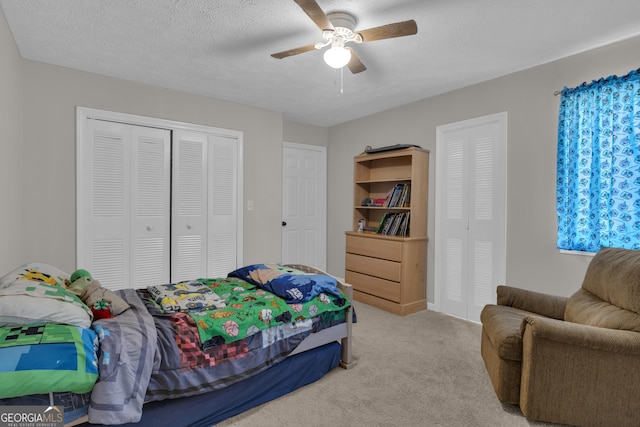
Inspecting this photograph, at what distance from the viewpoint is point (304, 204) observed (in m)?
5.36

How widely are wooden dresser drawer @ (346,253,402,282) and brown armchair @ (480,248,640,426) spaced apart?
1.88 metres

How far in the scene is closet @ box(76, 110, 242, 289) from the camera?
3383 mm

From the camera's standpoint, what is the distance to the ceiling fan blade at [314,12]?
1764mm

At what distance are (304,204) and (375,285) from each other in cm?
183

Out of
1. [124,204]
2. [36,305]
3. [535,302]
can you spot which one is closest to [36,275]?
[36,305]

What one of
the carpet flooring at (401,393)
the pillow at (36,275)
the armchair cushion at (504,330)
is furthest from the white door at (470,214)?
the pillow at (36,275)

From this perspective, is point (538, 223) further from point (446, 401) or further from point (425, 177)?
point (446, 401)

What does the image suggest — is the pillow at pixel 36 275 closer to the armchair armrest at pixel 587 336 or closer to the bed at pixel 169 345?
the bed at pixel 169 345

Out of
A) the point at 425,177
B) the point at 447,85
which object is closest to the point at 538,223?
the point at 425,177

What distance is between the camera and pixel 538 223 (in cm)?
307

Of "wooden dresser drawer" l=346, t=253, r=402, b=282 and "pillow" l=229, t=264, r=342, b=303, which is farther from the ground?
"pillow" l=229, t=264, r=342, b=303

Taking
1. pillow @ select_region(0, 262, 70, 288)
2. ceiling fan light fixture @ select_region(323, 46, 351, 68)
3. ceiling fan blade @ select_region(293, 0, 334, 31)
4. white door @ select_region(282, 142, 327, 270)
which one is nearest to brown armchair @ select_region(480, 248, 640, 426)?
ceiling fan light fixture @ select_region(323, 46, 351, 68)

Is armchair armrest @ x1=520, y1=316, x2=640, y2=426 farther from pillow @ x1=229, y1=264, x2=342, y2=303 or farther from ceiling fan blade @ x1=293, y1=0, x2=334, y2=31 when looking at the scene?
ceiling fan blade @ x1=293, y1=0, x2=334, y2=31

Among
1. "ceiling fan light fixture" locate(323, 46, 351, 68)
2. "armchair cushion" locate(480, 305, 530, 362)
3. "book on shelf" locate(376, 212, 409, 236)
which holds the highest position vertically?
"ceiling fan light fixture" locate(323, 46, 351, 68)
